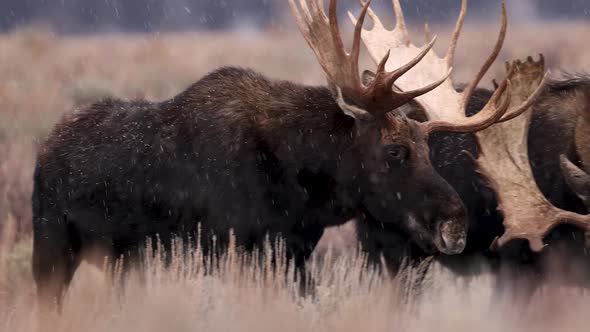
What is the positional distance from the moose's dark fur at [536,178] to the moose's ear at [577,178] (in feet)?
1.35

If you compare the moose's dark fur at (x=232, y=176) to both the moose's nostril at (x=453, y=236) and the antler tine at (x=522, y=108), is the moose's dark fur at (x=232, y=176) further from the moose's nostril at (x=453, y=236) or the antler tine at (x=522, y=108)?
the antler tine at (x=522, y=108)

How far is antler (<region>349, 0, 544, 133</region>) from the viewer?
7848 millimetres

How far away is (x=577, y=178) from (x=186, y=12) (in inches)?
2184

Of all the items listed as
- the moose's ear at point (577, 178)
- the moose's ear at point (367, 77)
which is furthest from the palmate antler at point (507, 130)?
the moose's ear at point (367, 77)

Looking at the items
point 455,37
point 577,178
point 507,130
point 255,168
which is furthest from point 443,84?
point 255,168

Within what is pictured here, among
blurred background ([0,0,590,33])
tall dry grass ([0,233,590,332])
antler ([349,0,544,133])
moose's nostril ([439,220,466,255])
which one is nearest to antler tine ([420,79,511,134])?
antler ([349,0,544,133])

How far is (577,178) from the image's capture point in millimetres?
7695

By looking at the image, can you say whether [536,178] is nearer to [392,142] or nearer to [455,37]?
[455,37]

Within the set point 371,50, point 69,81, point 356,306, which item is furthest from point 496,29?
point 356,306

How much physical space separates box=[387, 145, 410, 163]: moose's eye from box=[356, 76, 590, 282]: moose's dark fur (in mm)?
636

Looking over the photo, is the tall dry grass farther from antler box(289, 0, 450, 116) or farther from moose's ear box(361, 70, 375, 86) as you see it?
moose's ear box(361, 70, 375, 86)

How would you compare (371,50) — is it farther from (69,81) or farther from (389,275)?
(69,81)

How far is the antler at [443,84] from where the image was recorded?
785cm

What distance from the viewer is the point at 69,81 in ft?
68.9
